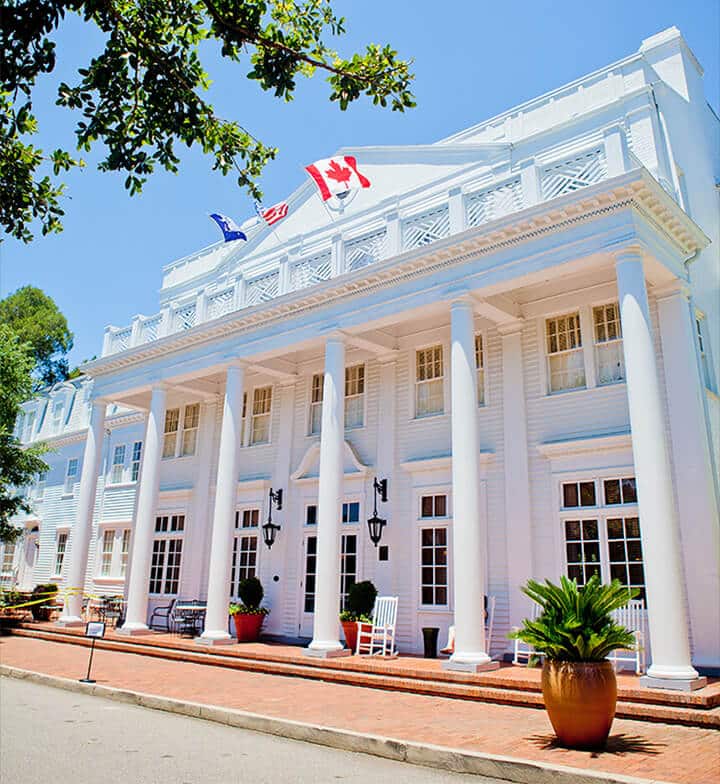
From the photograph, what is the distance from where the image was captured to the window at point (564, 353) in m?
13.0

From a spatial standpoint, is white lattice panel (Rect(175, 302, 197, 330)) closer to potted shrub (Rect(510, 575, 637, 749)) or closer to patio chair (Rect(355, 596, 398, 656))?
patio chair (Rect(355, 596, 398, 656))

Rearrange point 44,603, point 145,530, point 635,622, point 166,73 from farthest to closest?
1. point 44,603
2. point 145,530
3. point 635,622
4. point 166,73

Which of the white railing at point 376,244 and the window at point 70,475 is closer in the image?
the white railing at point 376,244

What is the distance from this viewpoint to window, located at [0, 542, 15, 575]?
2838 cm

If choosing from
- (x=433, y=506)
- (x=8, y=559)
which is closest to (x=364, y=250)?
(x=433, y=506)

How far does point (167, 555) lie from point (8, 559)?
12862 mm

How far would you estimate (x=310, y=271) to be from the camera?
15.0 meters

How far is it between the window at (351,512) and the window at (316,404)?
7.29 ft

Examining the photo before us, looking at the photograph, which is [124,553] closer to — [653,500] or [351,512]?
[351,512]

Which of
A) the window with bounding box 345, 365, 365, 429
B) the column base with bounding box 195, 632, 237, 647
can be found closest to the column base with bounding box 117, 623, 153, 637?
the column base with bounding box 195, 632, 237, 647

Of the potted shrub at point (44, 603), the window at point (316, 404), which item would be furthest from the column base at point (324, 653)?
the potted shrub at point (44, 603)

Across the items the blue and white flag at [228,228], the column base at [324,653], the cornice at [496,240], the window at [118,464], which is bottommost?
the column base at [324,653]

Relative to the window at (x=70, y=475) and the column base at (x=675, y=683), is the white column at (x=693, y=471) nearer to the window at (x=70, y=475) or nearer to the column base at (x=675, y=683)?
the column base at (x=675, y=683)

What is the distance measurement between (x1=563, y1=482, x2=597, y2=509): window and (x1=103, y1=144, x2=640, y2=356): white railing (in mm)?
4930
